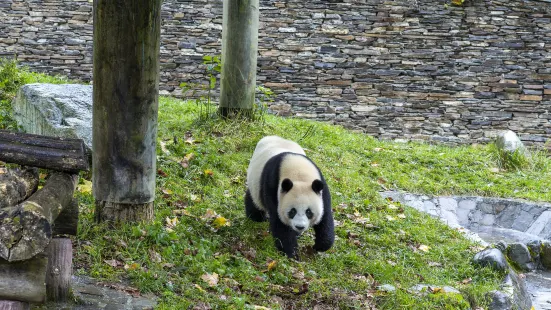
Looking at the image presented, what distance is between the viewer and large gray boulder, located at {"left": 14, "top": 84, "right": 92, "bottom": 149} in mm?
6387

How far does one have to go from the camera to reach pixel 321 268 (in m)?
5.44

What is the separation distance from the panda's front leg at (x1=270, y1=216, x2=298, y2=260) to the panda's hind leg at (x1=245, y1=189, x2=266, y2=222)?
595mm

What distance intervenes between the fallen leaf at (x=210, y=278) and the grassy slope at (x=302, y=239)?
0.03 m

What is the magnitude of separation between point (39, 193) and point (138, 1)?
1.67 meters

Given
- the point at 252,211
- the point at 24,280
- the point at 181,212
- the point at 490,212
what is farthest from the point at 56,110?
the point at 490,212

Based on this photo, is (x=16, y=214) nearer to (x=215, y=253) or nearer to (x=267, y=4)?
(x=215, y=253)

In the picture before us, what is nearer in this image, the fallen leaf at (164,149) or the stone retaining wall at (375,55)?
the fallen leaf at (164,149)

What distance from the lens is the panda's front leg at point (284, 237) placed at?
5.46 metres

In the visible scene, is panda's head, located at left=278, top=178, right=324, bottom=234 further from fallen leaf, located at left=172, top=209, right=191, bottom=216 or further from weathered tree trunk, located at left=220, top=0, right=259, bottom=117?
weathered tree trunk, located at left=220, top=0, right=259, bottom=117

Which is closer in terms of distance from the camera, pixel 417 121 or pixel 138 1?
pixel 138 1

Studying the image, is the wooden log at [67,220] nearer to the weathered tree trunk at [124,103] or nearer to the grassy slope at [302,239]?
the grassy slope at [302,239]

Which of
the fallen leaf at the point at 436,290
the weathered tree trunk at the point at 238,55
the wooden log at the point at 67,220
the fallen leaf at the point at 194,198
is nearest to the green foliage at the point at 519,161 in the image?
the weathered tree trunk at the point at 238,55

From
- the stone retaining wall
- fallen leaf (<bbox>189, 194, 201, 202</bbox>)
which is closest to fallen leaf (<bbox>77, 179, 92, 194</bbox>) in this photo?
fallen leaf (<bbox>189, 194, 201, 202</bbox>)

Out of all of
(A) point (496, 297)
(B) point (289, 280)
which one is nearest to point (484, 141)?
(A) point (496, 297)
